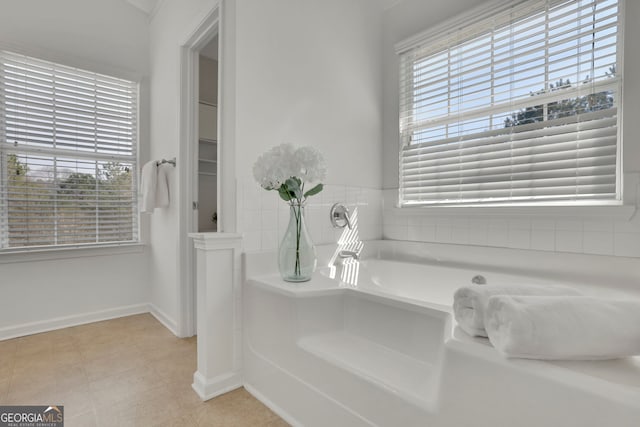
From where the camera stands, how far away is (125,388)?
1.60 meters

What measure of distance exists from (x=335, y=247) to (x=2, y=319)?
8.12 feet

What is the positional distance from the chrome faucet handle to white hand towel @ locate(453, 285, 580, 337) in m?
1.22

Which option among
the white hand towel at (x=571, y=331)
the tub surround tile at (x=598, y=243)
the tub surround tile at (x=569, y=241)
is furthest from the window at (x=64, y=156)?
the tub surround tile at (x=598, y=243)

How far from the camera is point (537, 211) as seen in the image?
178 centimetres

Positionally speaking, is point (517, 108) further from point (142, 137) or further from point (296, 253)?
point (142, 137)

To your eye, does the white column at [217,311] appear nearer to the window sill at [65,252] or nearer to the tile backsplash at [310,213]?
the tile backsplash at [310,213]

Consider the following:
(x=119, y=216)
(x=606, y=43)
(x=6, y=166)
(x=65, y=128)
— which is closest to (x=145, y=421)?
(x=119, y=216)

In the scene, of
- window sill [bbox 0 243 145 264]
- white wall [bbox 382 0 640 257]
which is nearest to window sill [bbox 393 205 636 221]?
white wall [bbox 382 0 640 257]

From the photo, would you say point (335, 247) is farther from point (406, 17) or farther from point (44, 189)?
point (44, 189)

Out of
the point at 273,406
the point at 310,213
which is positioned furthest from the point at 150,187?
the point at 273,406

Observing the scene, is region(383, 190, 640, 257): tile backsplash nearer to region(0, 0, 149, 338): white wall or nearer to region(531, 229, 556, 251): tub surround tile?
region(531, 229, 556, 251): tub surround tile

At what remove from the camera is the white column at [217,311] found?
1548 mm

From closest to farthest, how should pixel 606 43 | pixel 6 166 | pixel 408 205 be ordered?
pixel 606 43
pixel 6 166
pixel 408 205

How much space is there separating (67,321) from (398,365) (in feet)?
8.77
